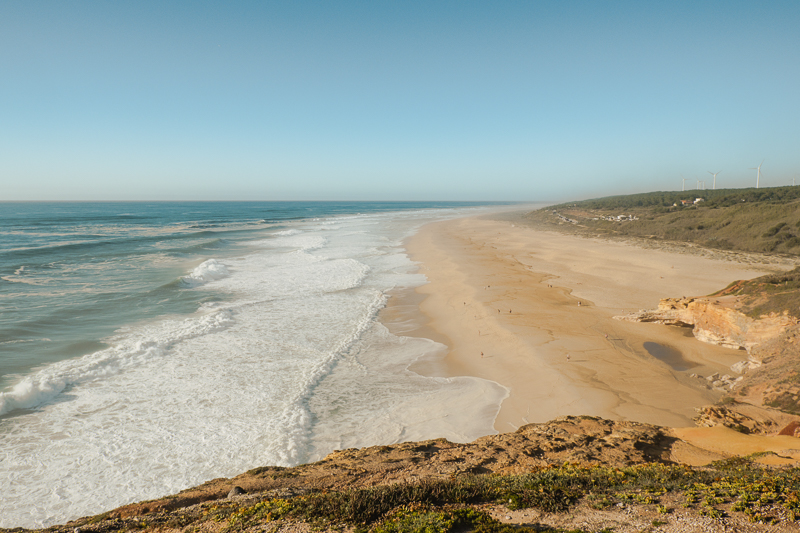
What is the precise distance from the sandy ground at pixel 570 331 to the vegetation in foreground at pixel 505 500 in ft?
12.4

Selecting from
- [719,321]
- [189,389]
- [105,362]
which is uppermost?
[719,321]

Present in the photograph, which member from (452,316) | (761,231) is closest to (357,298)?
(452,316)

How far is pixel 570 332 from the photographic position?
12.9 metres

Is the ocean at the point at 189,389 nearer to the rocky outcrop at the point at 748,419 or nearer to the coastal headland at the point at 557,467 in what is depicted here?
the coastal headland at the point at 557,467

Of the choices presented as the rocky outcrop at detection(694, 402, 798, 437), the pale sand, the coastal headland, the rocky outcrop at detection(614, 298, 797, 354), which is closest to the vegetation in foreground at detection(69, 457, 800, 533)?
the coastal headland

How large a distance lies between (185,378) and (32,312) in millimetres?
10898

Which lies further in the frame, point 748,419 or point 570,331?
point 570,331

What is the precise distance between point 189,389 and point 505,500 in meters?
8.90

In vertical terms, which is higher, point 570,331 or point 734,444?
point 734,444

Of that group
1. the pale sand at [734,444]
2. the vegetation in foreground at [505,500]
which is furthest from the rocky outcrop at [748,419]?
the vegetation in foreground at [505,500]

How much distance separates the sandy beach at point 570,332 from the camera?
886cm

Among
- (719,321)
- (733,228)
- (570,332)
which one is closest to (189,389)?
(570,332)

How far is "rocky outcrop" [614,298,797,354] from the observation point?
9723mm

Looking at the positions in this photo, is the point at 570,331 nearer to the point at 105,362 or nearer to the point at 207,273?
the point at 105,362
